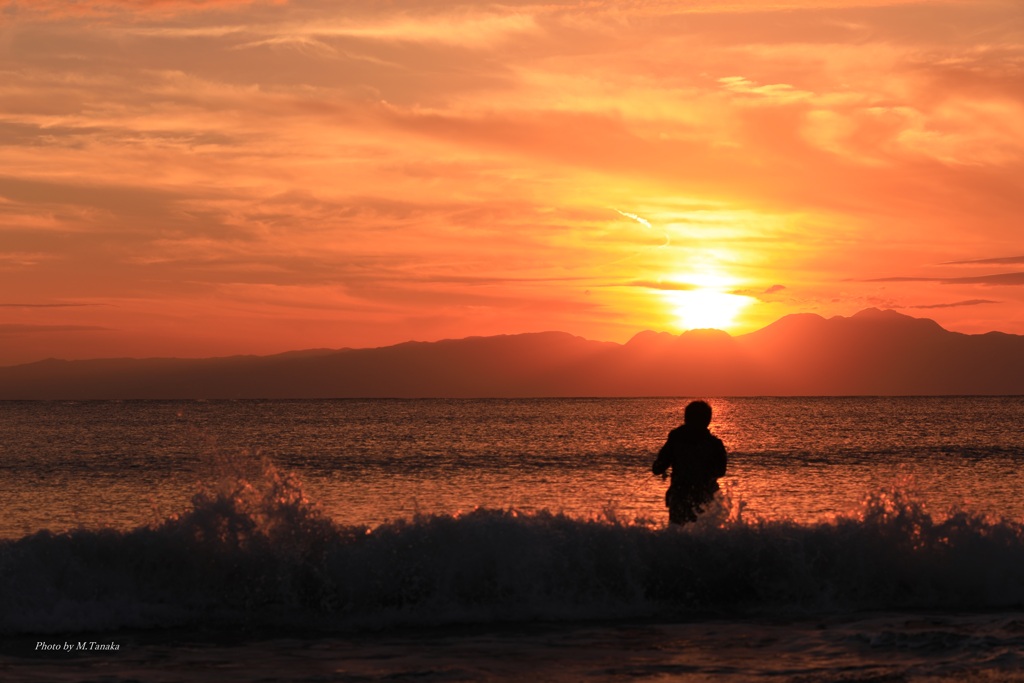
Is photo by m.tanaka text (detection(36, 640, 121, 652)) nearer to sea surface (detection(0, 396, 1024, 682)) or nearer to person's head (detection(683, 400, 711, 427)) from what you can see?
sea surface (detection(0, 396, 1024, 682))

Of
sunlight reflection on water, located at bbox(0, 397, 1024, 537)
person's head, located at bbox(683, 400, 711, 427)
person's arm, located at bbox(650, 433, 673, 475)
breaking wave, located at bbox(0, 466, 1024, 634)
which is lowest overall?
sunlight reflection on water, located at bbox(0, 397, 1024, 537)

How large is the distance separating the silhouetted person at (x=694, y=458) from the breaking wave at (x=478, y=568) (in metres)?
0.58

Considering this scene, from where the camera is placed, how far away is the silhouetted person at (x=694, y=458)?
1244 centimetres

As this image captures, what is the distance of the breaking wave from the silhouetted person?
585 millimetres

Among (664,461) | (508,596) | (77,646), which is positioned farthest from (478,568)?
(77,646)

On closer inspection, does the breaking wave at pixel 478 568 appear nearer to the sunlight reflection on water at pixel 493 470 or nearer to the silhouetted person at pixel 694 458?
the silhouetted person at pixel 694 458

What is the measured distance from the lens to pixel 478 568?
1263cm

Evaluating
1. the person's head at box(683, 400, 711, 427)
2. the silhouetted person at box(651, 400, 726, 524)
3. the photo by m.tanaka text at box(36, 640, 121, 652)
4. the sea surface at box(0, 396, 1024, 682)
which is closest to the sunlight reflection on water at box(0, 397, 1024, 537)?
the silhouetted person at box(651, 400, 726, 524)

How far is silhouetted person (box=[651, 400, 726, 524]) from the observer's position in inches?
490

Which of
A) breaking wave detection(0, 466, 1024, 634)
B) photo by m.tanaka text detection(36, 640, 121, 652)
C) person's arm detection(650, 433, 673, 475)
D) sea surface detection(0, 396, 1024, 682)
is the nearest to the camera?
sea surface detection(0, 396, 1024, 682)

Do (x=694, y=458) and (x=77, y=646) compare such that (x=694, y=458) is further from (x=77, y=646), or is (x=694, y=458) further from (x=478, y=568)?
(x=77, y=646)

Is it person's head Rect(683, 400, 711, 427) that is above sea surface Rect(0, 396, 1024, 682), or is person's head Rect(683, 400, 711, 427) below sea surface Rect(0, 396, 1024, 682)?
A: above

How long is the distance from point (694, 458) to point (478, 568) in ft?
9.88

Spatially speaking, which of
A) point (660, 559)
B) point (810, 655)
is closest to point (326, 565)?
point (660, 559)
